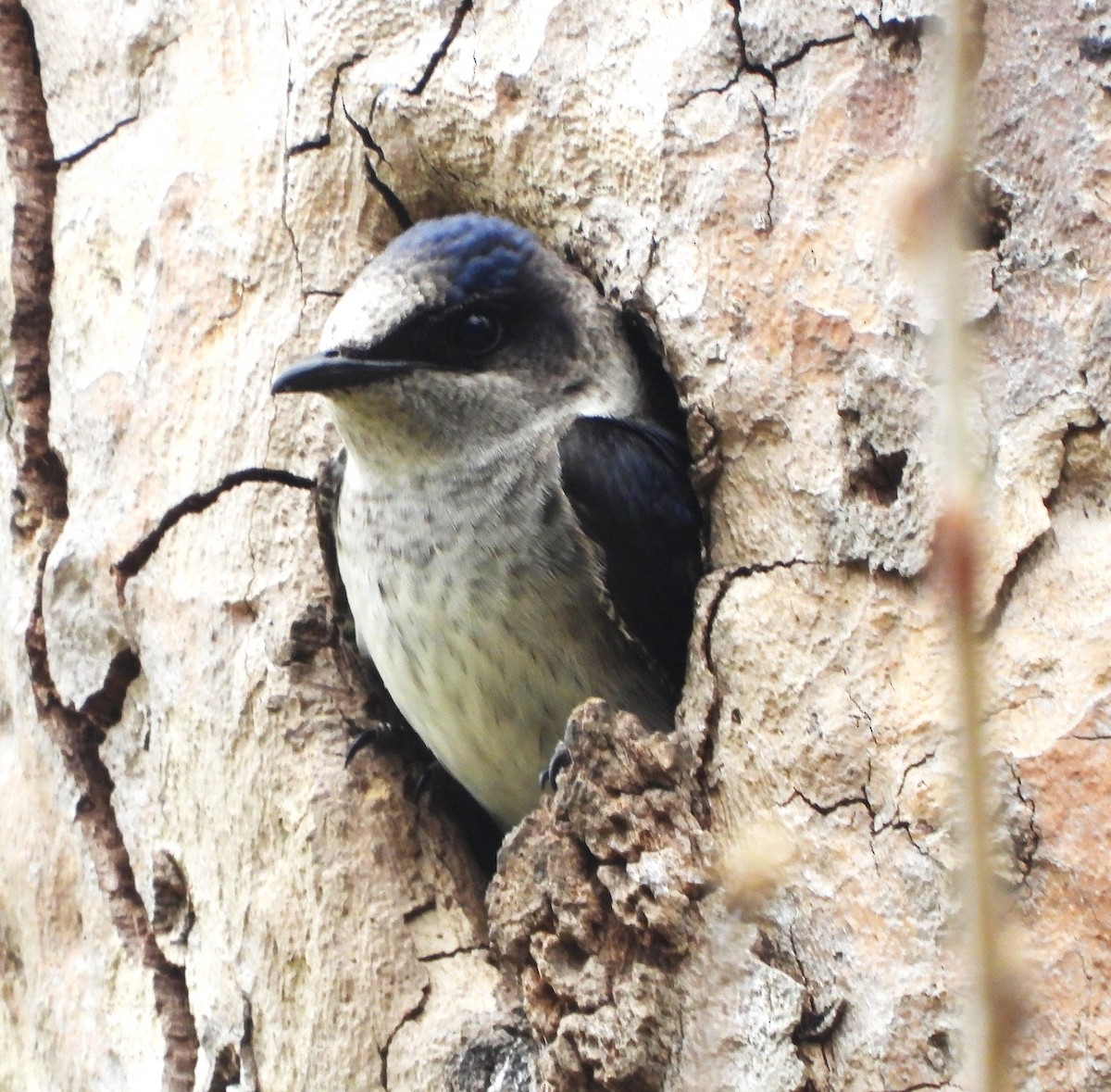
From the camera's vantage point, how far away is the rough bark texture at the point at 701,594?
64.6 inches

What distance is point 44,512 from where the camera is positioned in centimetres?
260

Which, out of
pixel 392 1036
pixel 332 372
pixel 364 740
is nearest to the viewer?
pixel 392 1036

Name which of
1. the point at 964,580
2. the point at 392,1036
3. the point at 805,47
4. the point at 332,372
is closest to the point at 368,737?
the point at 392,1036

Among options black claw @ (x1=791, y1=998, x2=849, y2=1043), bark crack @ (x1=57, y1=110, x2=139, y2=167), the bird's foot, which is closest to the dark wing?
the bird's foot

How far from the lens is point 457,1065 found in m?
2.01

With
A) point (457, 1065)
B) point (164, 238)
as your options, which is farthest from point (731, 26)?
point (457, 1065)

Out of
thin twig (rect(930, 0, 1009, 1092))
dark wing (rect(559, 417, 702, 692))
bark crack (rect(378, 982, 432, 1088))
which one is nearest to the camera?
thin twig (rect(930, 0, 1009, 1092))

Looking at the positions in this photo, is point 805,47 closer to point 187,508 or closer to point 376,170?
point 376,170

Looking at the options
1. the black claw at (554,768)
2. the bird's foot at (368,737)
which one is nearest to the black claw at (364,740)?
the bird's foot at (368,737)

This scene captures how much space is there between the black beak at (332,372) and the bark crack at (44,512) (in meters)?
0.59

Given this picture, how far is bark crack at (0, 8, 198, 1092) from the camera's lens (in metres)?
2.35

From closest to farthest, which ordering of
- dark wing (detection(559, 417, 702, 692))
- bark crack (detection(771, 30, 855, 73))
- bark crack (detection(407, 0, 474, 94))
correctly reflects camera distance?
bark crack (detection(771, 30, 855, 73)) < dark wing (detection(559, 417, 702, 692)) < bark crack (detection(407, 0, 474, 94))

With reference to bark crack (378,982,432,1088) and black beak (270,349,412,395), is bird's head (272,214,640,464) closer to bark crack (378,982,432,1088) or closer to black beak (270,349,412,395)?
black beak (270,349,412,395)

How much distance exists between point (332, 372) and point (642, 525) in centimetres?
51
